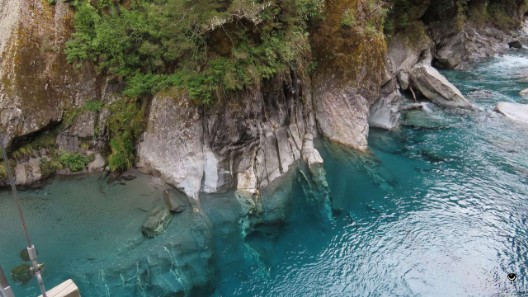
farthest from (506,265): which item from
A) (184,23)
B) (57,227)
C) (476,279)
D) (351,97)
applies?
(57,227)

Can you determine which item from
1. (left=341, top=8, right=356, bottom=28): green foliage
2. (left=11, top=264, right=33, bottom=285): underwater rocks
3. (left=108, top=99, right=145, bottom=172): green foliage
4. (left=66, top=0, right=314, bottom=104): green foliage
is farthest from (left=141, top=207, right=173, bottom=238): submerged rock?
(left=341, top=8, right=356, bottom=28): green foliage

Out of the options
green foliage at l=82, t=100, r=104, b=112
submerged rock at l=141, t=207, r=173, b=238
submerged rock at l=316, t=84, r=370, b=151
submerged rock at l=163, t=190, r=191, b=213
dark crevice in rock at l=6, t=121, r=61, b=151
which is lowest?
submerged rock at l=141, t=207, r=173, b=238

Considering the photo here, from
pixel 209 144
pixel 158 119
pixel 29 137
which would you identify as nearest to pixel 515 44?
pixel 209 144

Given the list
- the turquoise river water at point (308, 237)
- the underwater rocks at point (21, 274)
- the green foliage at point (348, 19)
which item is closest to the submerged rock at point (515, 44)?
the turquoise river water at point (308, 237)

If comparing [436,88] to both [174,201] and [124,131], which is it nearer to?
[174,201]

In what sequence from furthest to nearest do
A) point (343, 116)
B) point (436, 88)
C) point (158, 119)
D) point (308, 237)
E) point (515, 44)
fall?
point (515, 44) < point (436, 88) < point (343, 116) < point (158, 119) < point (308, 237)

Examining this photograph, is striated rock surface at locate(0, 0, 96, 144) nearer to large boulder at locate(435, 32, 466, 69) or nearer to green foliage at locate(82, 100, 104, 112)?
green foliage at locate(82, 100, 104, 112)

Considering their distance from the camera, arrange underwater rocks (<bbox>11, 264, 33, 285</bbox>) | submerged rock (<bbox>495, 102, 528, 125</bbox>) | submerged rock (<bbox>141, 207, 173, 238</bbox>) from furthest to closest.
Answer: submerged rock (<bbox>495, 102, 528, 125</bbox>), submerged rock (<bbox>141, 207, 173, 238</bbox>), underwater rocks (<bbox>11, 264, 33, 285</bbox>)
